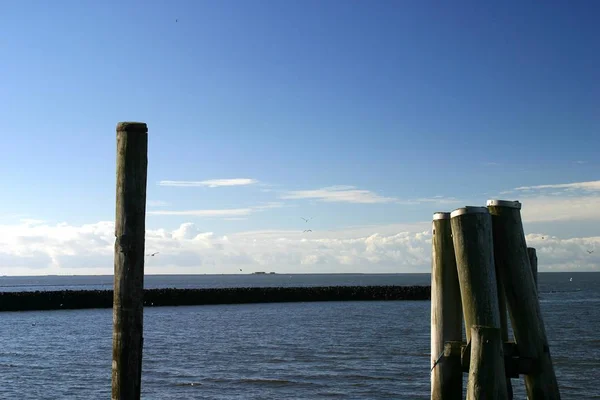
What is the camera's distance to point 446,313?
7.39 meters

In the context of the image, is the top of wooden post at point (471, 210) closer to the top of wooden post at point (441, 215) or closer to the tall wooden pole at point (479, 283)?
the tall wooden pole at point (479, 283)

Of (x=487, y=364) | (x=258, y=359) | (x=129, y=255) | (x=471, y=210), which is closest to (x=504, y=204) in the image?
(x=471, y=210)

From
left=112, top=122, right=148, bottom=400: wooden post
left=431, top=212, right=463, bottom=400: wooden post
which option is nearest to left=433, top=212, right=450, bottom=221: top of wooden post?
left=431, top=212, right=463, bottom=400: wooden post

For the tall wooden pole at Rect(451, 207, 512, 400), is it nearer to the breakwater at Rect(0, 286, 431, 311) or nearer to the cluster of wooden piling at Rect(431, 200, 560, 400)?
the cluster of wooden piling at Rect(431, 200, 560, 400)

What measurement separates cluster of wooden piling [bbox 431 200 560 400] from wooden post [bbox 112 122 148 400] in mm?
2999

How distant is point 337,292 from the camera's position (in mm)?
89000

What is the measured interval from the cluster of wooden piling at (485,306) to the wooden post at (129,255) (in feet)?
9.84

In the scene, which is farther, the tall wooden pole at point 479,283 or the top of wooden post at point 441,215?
the top of wooden post at point 441,215

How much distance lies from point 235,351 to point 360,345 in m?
5.84

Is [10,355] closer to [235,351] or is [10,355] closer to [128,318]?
[235,351]

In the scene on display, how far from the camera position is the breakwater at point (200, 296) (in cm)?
7112

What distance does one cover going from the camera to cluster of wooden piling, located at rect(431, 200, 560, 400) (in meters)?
6.84

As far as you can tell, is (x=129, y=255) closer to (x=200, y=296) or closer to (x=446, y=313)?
(x=446, y=313)

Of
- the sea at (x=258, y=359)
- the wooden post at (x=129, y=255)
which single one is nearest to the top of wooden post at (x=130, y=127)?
the wooden post at (x=129, y=255)
